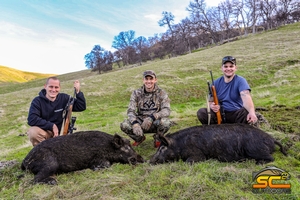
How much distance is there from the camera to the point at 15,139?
32.2ft

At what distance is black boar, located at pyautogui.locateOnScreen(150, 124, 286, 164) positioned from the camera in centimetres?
424

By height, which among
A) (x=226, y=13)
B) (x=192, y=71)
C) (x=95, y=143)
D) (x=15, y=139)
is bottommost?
(x=15, y=139)

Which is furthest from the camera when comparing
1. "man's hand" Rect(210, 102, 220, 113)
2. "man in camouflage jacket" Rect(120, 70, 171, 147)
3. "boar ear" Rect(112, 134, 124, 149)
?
"man in camouflage jacket" Rect(120, 70, 171, 147)

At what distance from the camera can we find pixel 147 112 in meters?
6.28

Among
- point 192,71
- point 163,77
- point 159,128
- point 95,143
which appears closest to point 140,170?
point 95,143

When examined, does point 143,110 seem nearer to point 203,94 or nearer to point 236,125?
point 236,125

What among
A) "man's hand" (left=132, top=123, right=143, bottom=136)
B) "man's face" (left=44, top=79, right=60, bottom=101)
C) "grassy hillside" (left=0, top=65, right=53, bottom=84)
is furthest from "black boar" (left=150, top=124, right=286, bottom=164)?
"grassy hillside" (left=0, top=65, right=53, bottom=84)

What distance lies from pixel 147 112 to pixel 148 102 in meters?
0.28

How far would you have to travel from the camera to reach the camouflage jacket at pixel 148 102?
614 cm

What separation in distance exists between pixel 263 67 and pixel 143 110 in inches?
627

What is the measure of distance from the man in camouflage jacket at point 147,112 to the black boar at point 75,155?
0.84m

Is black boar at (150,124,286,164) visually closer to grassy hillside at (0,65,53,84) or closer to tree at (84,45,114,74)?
tree at (84,45,114,74)

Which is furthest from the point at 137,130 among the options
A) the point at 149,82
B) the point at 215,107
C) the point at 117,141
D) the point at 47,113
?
the point at 47,113

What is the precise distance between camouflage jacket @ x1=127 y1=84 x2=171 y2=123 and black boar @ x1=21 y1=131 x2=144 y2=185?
1.36 metres
